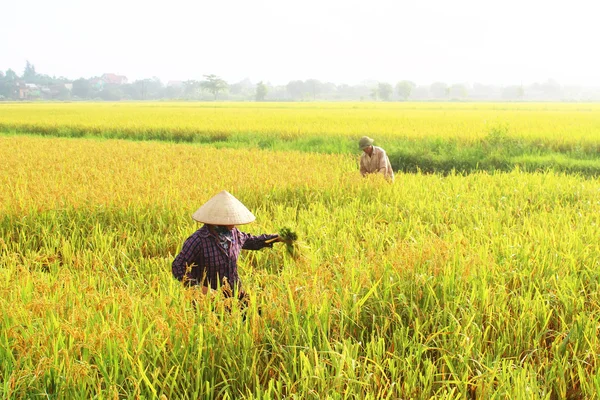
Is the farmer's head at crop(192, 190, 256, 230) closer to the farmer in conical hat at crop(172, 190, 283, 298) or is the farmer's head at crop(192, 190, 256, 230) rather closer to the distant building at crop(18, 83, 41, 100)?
the farmer in conical hat at crop(172, 190, 283, 298)

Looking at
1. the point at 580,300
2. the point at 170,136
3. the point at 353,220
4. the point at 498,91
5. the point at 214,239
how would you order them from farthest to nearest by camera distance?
the point at 498,91 → the point at 170,136 → the point at 353,220 → the point at 214,239 → the point at 580,300

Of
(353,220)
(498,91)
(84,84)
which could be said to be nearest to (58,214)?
(353,220)

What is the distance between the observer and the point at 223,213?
2.97m

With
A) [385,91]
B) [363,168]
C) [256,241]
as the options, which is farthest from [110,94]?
[256,241]

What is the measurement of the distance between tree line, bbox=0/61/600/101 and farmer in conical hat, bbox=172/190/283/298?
11072cm

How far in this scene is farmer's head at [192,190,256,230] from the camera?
2.96m

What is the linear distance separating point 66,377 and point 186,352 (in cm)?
46

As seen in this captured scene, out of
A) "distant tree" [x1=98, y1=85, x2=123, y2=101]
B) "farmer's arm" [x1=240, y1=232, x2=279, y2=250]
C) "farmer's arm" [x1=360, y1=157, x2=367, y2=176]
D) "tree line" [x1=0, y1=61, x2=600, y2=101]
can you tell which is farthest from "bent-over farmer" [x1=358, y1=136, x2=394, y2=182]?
"distant tree" [x1=98, y1=85, x2=123, y2=101]

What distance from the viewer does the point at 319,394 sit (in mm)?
1998

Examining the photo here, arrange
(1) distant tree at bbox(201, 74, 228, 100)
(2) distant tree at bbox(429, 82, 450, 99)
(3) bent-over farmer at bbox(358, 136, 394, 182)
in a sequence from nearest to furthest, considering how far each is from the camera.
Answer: (3) bent-over farmer at bbox(358, 136, 394, 182) → (1) distant tree at bbox(201, 74, 228, 100) → (2) distant tree at bbox(429, 82, 450, 99)

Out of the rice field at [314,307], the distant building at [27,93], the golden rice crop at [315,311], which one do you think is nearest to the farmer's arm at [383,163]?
the rice field at [314,307]

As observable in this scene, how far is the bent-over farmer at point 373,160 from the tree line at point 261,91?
4188 inches

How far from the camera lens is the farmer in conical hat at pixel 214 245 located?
2.98 m

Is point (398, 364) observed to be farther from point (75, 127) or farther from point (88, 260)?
point (75, 127)
